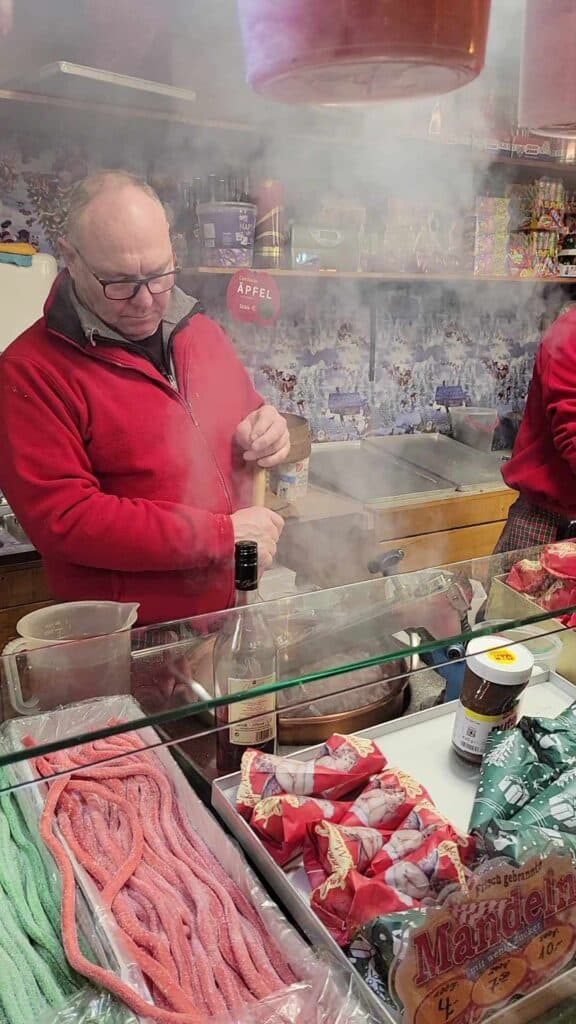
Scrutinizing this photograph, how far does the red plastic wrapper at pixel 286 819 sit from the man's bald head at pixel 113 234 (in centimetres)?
55

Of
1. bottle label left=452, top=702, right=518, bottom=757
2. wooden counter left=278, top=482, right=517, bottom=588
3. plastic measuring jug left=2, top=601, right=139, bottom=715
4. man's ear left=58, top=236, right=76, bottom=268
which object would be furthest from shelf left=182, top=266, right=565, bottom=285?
bottle label left=452, top=702, right=518, bottom=757

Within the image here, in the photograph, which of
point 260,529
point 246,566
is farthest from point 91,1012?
point 260,529

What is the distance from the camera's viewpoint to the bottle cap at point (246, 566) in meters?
0.69

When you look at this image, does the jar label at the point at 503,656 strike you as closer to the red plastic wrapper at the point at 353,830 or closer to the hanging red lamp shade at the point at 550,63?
the red plastic wrapper at the point at 353,830

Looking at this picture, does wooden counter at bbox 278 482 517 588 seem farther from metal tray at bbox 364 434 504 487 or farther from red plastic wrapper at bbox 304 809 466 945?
red plastic wrapper at bbox 304 809 466 945

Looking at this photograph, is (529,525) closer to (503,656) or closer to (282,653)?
(503,656)

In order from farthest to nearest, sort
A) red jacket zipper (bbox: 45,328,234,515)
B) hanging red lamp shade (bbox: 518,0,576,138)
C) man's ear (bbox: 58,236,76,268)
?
red jacket zipper (bbox: 45,328,234,515)
man's ear (bbox: 58,236,76,268)
hanging red lamp shade (bbox: 518,0,576,138)

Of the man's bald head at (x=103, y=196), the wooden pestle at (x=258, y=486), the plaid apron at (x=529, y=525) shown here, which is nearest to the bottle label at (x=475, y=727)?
the plaid apron at (x=529, y=525)

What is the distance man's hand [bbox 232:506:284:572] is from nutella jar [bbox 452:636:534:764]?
304 millimetres

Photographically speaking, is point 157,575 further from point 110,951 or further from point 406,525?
point 110,951

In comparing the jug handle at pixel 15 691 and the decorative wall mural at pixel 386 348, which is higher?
the decorative wall mural at pixel 386 348

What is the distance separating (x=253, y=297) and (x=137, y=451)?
0.28 meters

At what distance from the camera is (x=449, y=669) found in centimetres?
95

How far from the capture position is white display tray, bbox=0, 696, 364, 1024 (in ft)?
1.68
